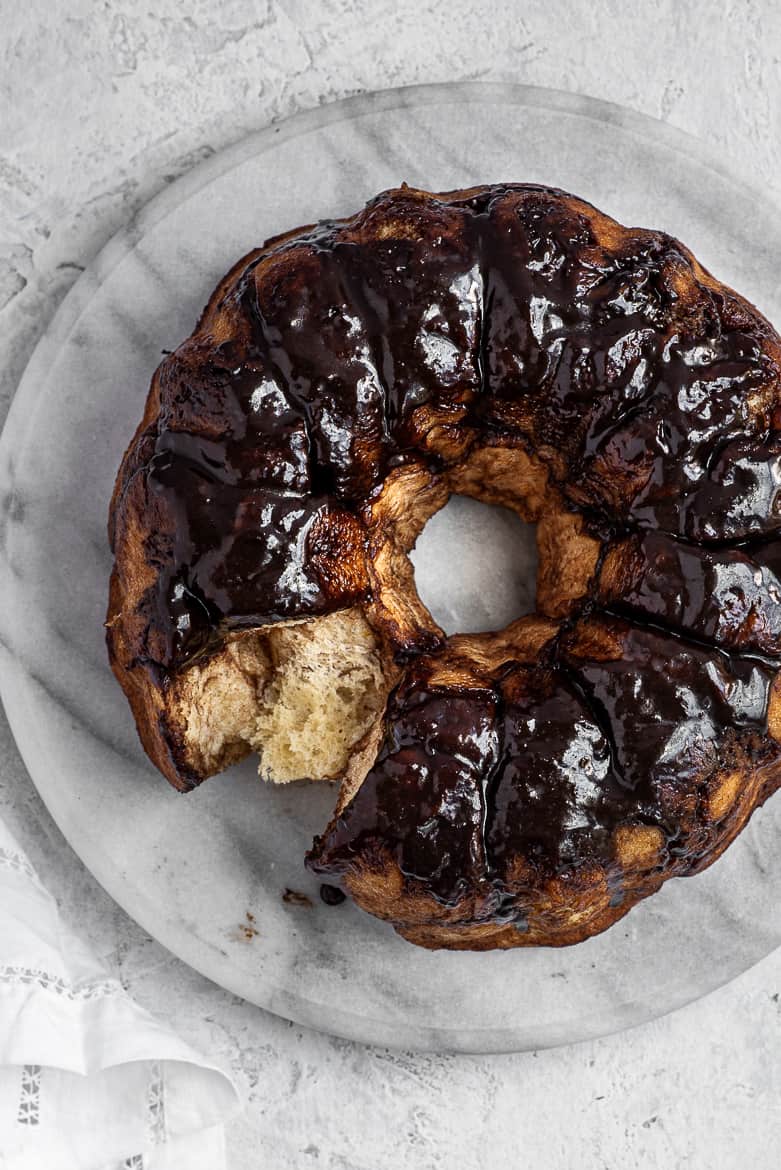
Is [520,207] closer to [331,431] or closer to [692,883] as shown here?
[331,431]

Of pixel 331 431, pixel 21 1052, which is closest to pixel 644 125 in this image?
pixel 331 431

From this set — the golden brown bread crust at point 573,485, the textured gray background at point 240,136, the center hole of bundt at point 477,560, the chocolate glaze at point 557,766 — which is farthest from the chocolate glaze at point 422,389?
the textured gray background at point 240,136

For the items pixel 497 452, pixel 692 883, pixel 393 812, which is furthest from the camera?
pixel 692 883

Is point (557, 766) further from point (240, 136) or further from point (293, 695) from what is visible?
point (240, 136)

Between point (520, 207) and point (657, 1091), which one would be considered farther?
point (657, 1091)

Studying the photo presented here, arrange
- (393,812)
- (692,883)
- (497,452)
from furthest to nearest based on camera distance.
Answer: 1. (692,883)
2. (497,452)
3. (393,812)

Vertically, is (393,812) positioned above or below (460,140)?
below

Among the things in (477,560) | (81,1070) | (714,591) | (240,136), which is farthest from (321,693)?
(240,136)
